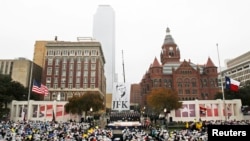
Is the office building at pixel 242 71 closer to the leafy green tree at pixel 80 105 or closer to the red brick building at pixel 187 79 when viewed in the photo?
the red brick building at pixel 187 79

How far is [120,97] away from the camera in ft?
81.7

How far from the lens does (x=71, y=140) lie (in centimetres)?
2178

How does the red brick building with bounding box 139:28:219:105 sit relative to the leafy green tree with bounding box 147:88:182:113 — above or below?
above

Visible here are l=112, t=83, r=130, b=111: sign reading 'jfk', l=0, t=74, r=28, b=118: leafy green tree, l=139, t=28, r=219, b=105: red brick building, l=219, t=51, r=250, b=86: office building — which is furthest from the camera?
l=219, t=51, r=250, b=86: office building

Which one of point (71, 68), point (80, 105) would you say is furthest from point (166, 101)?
point (71, 68)

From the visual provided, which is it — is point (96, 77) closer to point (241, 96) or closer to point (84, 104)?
point (84, 104)

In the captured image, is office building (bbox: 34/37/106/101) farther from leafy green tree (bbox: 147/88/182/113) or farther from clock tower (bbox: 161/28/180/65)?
clock tower (bbox: 161/28/180/65)

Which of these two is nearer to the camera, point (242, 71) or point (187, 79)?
point (187, 79)

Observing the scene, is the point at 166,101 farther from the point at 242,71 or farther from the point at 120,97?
the point at 242,71

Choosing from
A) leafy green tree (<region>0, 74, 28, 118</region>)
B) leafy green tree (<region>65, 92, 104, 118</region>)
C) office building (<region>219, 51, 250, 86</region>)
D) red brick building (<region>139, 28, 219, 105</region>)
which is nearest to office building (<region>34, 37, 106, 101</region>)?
leafy green tree (<region>0, 74, 28, 118</region>)

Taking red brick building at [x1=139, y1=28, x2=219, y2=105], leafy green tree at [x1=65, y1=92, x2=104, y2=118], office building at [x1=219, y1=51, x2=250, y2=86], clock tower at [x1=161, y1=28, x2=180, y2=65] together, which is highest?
clock tower at [x1=161, y1=28, x2=180, y2=65]

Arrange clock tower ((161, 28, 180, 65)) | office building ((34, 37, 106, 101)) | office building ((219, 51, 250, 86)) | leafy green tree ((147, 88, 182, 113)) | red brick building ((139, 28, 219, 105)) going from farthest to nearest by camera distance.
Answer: office building ((219, 51, 250, 86)) < clock tower ((161, 28, 180, 65)) < red brick building ((139, 28, 219, 105)) < office building ((34, 37, 106, 101)) < leafy green tree ((147, 88, 182, 113))

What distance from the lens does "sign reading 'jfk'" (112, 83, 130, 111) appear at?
24.7 meters

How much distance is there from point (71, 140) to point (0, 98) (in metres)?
42.6
